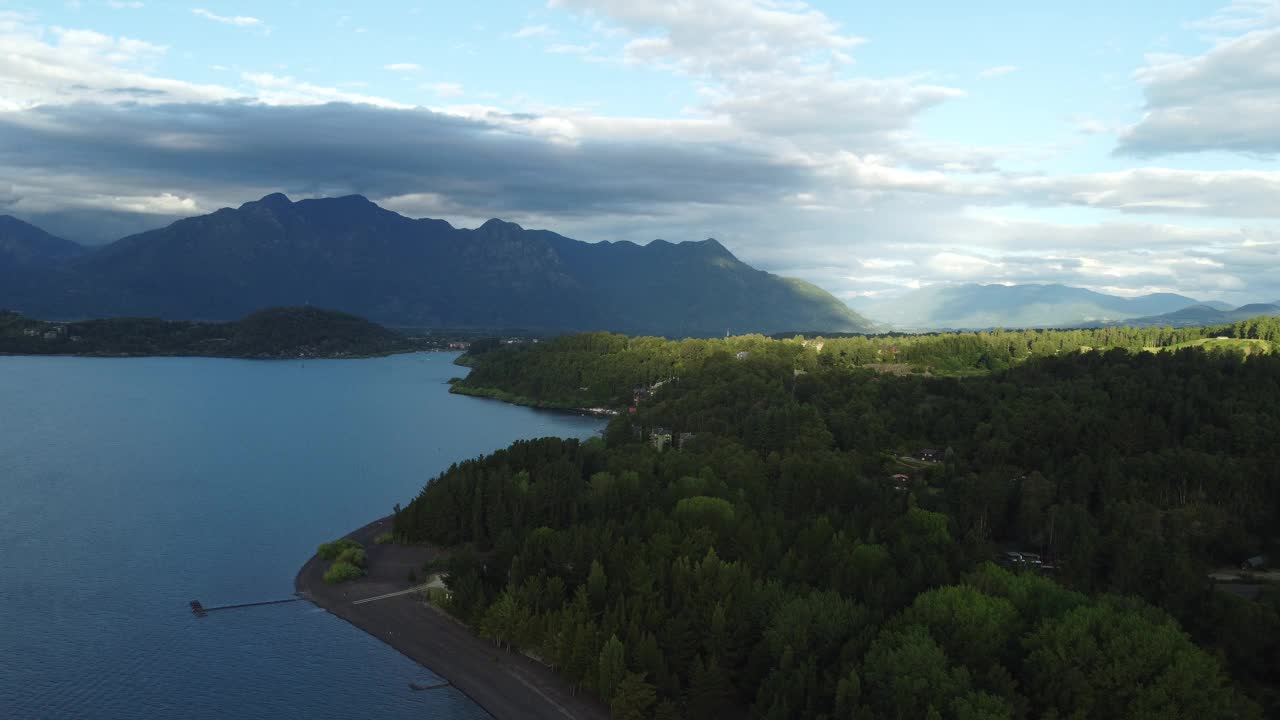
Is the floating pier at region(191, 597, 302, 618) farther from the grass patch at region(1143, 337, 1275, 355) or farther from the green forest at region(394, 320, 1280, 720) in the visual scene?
the grass patch at region(1143, 337, 1275, 355)

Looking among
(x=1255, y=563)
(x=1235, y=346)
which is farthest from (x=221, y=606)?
(x=1235, y=346)

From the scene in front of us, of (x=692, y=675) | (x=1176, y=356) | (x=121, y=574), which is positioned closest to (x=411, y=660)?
(x=692, y=675)

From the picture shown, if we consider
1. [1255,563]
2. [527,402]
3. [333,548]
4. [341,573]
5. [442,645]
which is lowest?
[442,645]

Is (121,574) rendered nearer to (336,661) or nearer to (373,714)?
(336,661)

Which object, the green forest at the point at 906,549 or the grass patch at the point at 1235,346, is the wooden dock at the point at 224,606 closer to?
the green forest at the point at 906,549

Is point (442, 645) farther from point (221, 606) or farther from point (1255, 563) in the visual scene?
point (1255, 563)

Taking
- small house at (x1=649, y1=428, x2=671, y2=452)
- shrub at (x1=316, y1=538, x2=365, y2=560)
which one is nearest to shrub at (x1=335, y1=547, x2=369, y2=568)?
shrub at (x1=316, y1=538, x2=365, y2=560)

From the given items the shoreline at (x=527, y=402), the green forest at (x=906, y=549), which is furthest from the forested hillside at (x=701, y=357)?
the green forest at (x=906, y=549)
